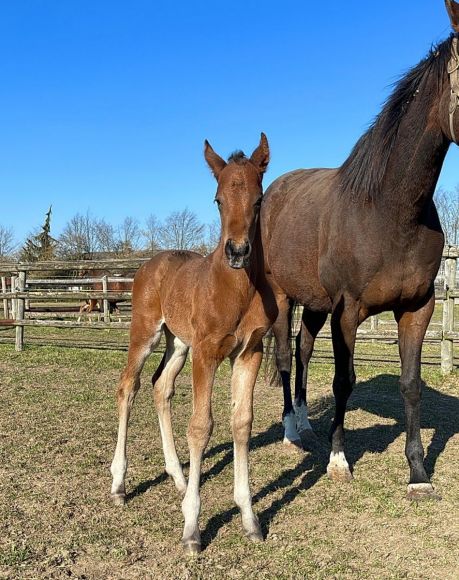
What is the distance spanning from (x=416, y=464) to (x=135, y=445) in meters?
2.30

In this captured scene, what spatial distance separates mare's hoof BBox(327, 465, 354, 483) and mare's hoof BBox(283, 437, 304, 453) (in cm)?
62

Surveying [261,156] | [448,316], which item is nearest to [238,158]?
[261,156]

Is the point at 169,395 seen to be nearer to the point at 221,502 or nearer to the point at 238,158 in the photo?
the point at 221,502

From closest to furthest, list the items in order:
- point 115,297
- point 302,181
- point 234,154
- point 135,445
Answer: point 234,154 → point 135,445 → point 302,181 → point 115,297

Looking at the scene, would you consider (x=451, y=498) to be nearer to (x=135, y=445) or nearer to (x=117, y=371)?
(x=135, y=445)

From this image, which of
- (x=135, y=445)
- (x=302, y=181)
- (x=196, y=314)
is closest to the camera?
(x=196, y=314)

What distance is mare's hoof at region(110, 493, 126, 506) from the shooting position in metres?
3.49

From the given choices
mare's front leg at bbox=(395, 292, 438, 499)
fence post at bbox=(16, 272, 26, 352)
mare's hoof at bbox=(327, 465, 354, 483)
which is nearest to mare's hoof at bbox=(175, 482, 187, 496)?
mare's hoof at bbox=(327, 465, 354, 483)

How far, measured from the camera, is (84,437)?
16.2ft

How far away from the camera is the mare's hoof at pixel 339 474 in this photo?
157 inches

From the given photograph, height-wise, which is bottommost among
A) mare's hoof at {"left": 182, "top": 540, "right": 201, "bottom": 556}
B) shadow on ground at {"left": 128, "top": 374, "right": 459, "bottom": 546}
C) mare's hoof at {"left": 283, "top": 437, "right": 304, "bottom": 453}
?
shadow on ground at {"left": 128, "top": 374, "right": 459, "bottom": 546}

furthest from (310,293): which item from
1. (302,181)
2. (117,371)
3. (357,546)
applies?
(117,371)

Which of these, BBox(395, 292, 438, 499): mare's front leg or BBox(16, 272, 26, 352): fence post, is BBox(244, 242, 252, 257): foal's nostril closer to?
BBox(395, 292, 438, 499): mare's front leg

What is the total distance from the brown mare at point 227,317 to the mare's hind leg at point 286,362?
1.39 m
